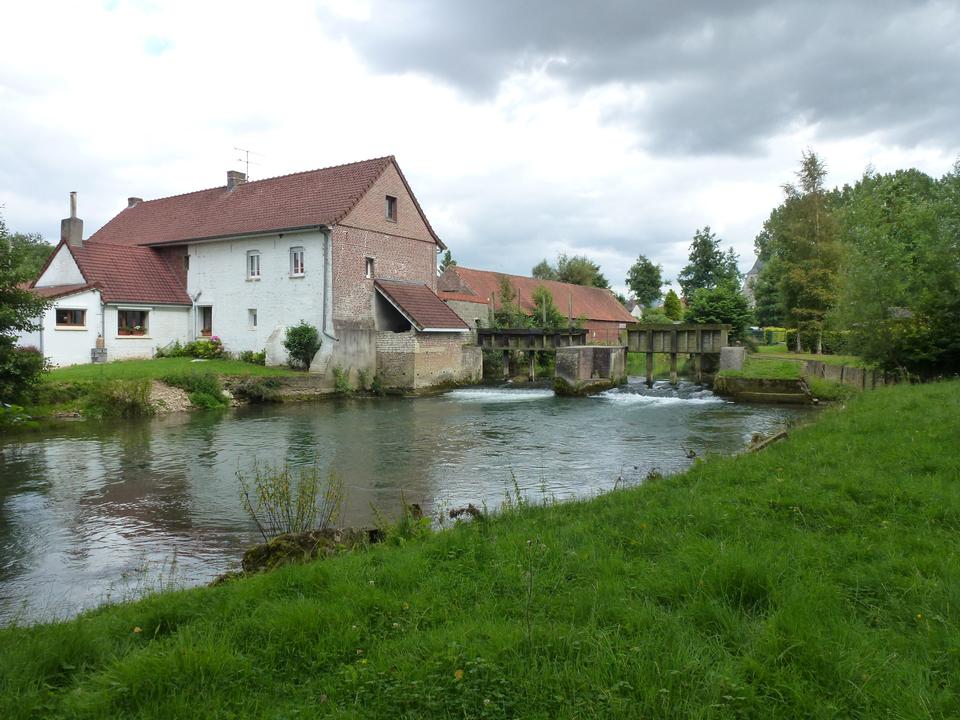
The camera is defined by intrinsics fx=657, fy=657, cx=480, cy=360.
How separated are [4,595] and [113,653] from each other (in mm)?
3443

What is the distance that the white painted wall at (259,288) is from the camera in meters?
28.7

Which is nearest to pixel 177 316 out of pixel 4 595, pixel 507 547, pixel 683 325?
pixel 683 325

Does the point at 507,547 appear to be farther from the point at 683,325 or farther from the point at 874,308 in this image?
the point at 683,325

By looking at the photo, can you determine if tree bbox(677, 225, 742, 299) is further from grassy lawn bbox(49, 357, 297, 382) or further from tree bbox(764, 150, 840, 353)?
grassy lawn bbox(49, 357, 297, 382)

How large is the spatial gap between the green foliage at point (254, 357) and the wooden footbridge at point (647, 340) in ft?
37.3

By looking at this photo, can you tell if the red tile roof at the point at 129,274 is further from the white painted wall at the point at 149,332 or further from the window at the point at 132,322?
the window at the point at 132,322

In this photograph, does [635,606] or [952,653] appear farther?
[635,606]

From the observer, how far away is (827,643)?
3541mm

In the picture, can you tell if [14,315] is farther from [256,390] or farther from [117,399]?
[256,390]

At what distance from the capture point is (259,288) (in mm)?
30281

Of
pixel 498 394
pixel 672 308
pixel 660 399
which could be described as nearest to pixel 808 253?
pixel 660 399

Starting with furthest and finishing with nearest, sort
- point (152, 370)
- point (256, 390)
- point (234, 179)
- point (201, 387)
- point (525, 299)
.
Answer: point (525, 299) < point (234, 179) < point (256, 390) < point (152, 370) < point (201, 387)

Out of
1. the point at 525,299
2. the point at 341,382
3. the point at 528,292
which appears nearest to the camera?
the point at 341,382

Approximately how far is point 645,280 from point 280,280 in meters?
55.2
